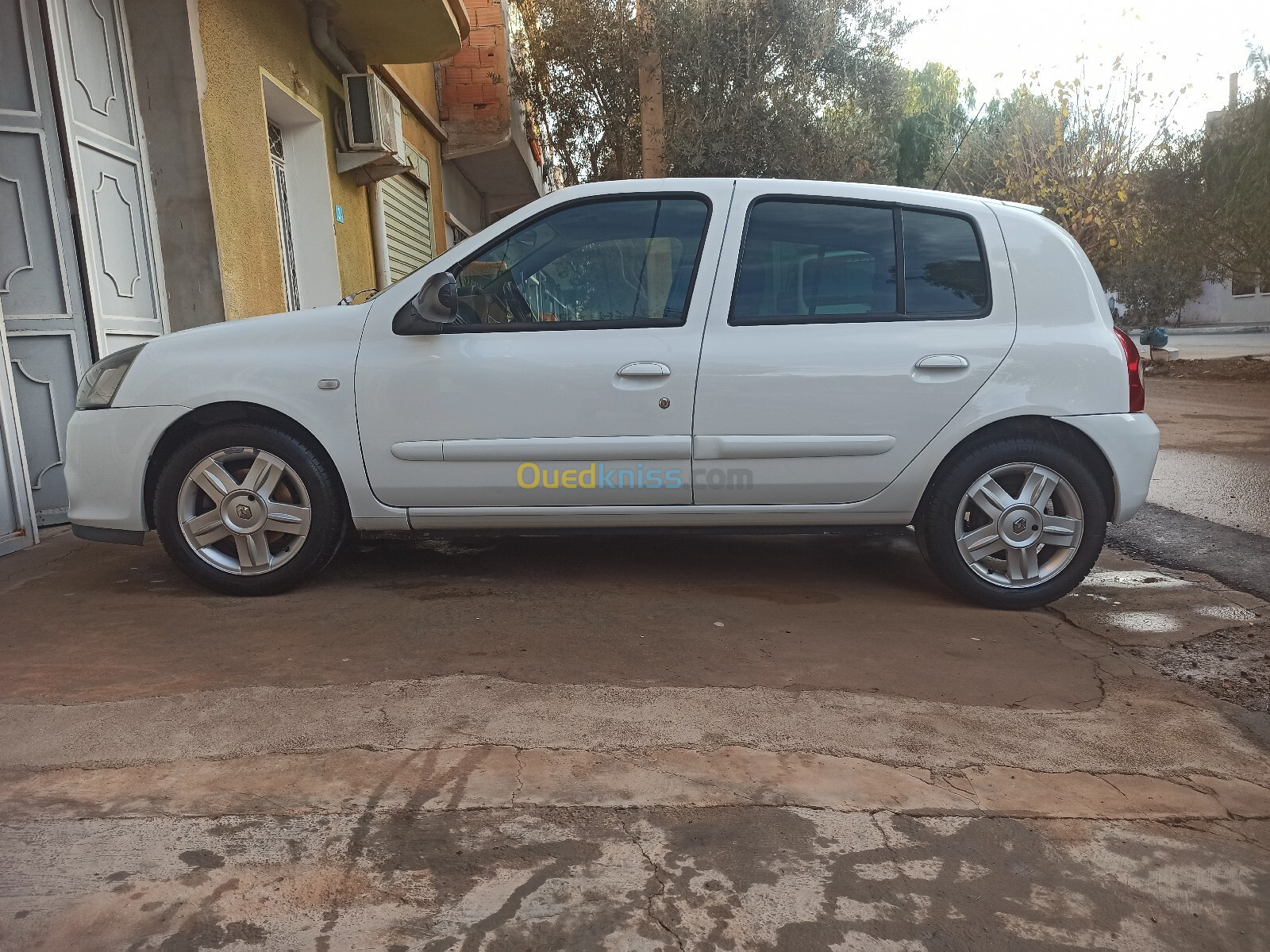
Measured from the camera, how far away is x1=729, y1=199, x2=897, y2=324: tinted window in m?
3.81

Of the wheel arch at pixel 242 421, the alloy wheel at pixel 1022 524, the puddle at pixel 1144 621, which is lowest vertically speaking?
the puddle at pixel 1144 621

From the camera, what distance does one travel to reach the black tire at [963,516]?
12.3 ft

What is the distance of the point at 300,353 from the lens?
3846 mm

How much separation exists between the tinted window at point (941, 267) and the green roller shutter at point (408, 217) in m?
7.49

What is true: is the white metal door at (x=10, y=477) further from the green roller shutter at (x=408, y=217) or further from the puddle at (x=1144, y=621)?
the green roller shutter at (x=408, y=217)

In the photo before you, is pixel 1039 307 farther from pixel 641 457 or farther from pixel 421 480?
pixel 421 480

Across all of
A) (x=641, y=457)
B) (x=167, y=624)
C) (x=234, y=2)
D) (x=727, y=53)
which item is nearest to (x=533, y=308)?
(x=641, y=457)

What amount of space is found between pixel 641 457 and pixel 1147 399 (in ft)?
38.6

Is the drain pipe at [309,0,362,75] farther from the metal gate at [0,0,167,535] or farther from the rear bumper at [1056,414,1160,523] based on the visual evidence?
the rear bumper at [1056,414,1160,523]

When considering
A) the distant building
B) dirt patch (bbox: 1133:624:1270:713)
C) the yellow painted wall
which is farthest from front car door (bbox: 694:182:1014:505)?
the distant building

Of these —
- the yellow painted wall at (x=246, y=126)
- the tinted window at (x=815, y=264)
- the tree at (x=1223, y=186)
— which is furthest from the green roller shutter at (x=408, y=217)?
the tree at (x=1223, y=186)

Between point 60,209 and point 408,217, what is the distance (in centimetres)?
705

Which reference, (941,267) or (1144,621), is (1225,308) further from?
(941,267)

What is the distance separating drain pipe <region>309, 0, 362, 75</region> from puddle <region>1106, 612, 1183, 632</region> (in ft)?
26.5
